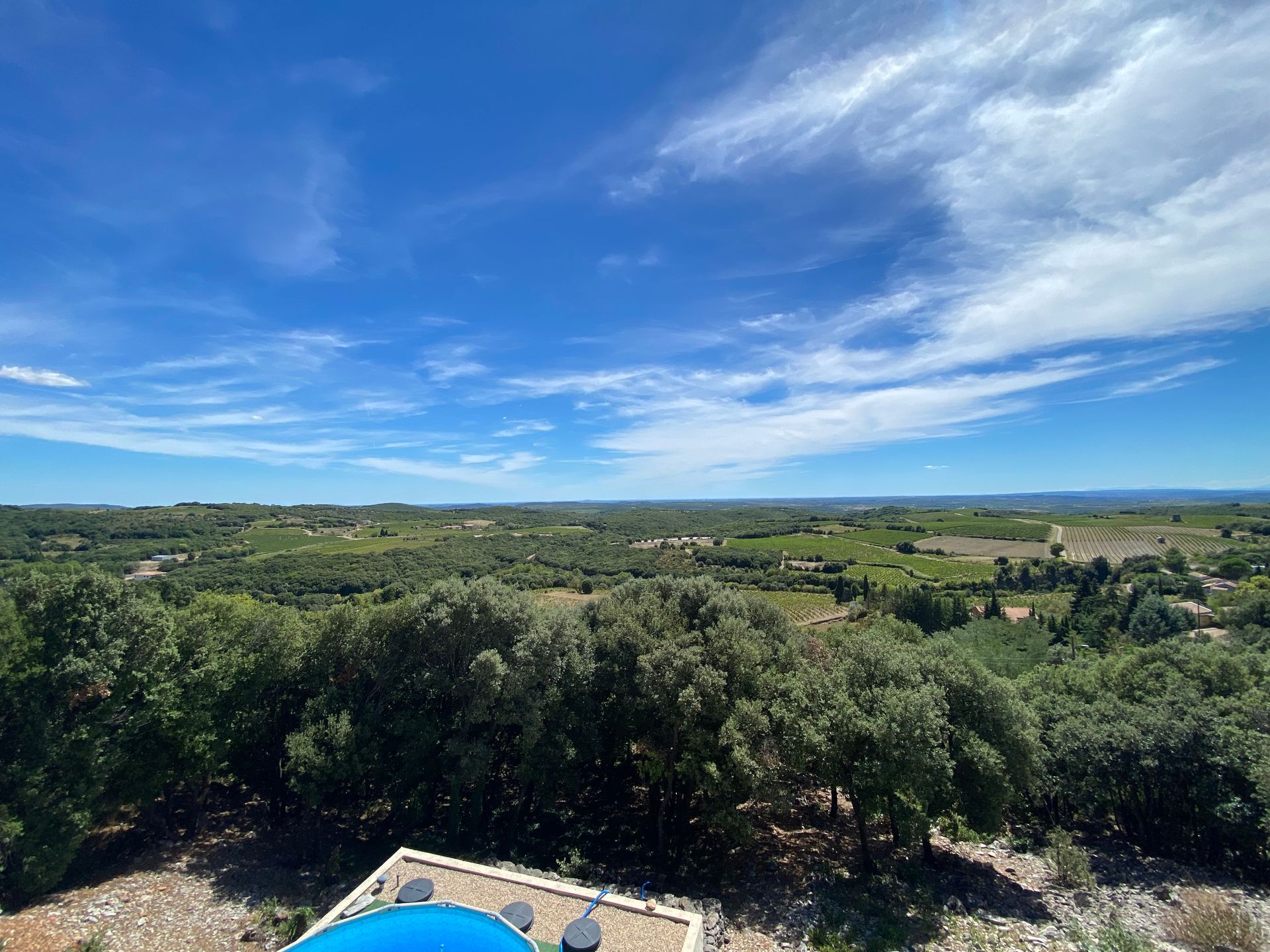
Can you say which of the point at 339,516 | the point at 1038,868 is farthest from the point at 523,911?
the point at 339,516

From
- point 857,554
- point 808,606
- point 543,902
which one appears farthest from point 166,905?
point 857,554

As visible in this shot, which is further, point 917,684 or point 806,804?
point 806,804

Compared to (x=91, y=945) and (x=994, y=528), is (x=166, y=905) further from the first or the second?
(x=994, y=528)

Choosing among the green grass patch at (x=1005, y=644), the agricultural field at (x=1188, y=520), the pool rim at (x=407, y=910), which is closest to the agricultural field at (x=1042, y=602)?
the green grass patch at (x=1005, y=644)

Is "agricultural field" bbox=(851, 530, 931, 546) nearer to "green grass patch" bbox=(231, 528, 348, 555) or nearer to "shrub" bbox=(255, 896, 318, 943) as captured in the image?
"green grass patch" bbox=(231, 528, 348, 555)

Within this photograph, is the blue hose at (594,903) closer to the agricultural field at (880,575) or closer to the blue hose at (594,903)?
the blue hose at (594,903)

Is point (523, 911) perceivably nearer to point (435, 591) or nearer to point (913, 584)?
point (435, 591)
